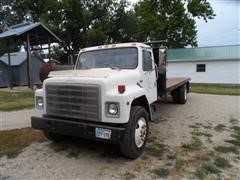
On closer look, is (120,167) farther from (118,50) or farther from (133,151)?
(118,50)

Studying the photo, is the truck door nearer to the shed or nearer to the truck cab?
the truck cab

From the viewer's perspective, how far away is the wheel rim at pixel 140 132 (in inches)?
195

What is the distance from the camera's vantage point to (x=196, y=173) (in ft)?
14.3

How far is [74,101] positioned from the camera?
15.8 ft

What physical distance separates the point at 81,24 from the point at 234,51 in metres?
17.8

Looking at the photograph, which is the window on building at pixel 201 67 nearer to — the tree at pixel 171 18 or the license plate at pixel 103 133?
the tree at pixel 171 18

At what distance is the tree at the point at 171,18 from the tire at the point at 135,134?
1184 inches

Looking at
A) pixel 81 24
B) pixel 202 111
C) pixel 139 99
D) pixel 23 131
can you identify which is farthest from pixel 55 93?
pixel 81 24

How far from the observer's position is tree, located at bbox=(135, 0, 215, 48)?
3422 centimetres

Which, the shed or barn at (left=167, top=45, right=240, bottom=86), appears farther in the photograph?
barn at (left=167, top=45, right=240, bottom=86)

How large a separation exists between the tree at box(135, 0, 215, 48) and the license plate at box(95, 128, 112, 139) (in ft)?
101

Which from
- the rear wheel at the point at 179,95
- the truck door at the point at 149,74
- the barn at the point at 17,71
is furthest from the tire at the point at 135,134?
the barn at the point at 17,71

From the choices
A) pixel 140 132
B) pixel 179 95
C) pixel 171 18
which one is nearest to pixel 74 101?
pixel 140 132

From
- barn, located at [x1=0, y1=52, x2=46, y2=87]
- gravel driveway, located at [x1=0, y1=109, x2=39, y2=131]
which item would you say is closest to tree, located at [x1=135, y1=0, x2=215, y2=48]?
barn, located at [x1=0, y1=52, x2=46, y2=87]
